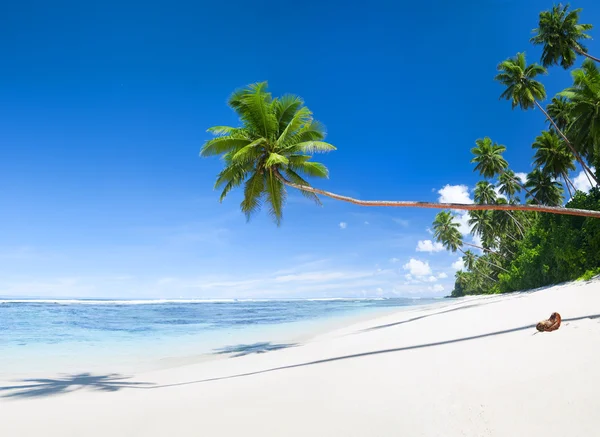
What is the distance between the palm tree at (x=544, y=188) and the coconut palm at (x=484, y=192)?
26.1 feet

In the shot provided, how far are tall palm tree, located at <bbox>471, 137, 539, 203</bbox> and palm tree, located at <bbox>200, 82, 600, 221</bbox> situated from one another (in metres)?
28.3

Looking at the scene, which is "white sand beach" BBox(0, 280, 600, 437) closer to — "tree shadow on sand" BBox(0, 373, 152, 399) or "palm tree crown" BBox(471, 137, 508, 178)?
"tree shadow on sand" BBox(0, 373, 152, 399)

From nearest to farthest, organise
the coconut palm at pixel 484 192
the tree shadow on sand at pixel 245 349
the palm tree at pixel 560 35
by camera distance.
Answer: the tree shadow on sand at pixel 245 349
the palm tree at pixel 560 35
the coconut palm at pixel 484 192

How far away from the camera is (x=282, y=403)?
4406mm

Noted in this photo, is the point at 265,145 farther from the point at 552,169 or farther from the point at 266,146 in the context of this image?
the point at 552,169

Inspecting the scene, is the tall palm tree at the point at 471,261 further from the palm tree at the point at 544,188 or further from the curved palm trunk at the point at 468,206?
the curved palm trunk at the point at 468,206

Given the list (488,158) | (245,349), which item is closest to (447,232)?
(488,158)

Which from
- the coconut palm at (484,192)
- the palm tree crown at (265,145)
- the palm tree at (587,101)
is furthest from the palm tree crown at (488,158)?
the palm tree crown at (265,145)

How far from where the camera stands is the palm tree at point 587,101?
15594mm

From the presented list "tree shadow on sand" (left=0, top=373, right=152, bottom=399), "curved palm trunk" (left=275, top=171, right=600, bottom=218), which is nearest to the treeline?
"curved palm trunk" (left=275, top=171, right=600, bottom=218)

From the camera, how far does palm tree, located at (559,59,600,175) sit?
51.2 ft

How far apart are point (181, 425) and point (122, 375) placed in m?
4.66

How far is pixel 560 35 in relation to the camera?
22.9 metres

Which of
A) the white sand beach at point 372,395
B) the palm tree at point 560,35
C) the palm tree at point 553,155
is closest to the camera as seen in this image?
the white sand beach at point 372,395
